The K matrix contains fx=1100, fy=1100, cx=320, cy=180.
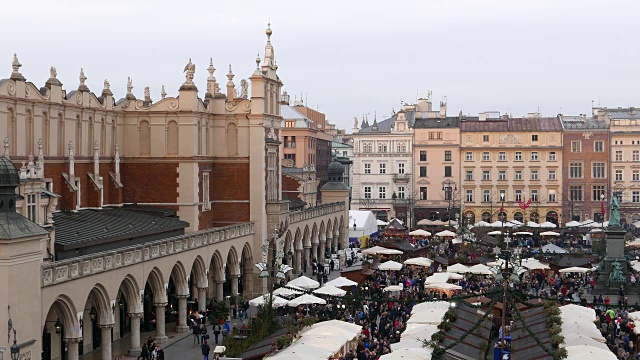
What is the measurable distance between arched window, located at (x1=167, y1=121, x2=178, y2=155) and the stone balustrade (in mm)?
5461

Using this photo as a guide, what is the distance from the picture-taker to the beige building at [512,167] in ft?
368

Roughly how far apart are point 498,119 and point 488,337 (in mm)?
80780

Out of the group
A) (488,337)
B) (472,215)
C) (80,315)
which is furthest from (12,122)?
(472,215)

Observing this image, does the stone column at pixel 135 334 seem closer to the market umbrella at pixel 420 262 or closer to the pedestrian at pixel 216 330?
the pedestrian at pixel 216 330

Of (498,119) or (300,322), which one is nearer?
(300,322)

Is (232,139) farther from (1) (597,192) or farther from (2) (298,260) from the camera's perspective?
(1) (597,192)

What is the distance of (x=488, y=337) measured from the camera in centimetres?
3716

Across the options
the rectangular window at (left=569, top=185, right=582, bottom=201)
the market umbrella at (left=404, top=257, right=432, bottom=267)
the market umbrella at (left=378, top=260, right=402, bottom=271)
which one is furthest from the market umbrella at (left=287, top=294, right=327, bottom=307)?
the rectangular window at (left=569, top=185, right=582, bottom=201)

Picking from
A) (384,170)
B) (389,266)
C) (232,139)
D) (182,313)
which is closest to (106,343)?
(182,313)

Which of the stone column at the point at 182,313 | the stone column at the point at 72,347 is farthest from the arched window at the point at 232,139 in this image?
the stone column at the point at 72,347

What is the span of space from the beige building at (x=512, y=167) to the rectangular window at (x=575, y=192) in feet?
3.85

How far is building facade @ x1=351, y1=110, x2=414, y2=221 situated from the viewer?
114875mm

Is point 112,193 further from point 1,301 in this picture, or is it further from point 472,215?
point 472,215

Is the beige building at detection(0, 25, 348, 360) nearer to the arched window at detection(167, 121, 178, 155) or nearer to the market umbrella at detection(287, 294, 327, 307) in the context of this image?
the arched window at detection(167, 121, 178, 155)
